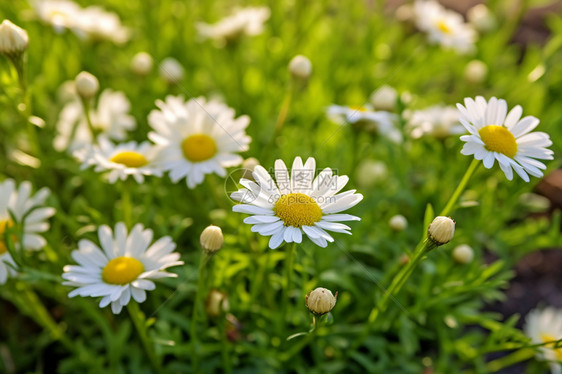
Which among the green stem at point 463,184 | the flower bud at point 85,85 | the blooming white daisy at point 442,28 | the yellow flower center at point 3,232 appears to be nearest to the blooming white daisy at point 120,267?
the yellow flower center at point 3,232

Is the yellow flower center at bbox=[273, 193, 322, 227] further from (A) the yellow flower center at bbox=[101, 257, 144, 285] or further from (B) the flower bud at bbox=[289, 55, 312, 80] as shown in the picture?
(B) the flower bud at bbox=[289, 55, 312, 80]

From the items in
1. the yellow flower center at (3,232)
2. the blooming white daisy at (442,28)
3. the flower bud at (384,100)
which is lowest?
the yellow flower center at (3,232)


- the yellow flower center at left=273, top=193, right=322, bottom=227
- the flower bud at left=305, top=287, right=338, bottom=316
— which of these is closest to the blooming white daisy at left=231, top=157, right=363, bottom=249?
the yellow flower center at left=273, top=193, right=322, bottom=227

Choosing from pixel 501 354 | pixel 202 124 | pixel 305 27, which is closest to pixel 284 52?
pixel 305 27

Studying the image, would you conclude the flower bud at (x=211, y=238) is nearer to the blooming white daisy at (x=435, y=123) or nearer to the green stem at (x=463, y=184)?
the green stem at (x=463, y=184)

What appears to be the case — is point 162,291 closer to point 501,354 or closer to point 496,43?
point 501,354
